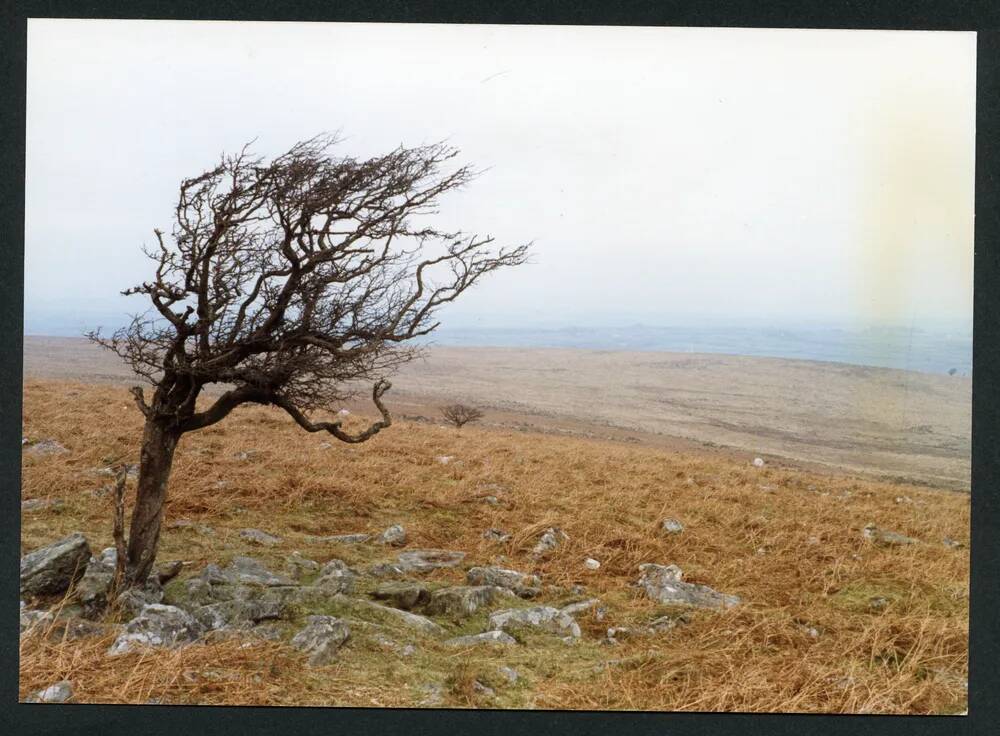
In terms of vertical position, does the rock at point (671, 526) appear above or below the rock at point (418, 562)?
above

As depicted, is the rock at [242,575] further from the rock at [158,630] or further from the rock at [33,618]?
the rock at [33,618]

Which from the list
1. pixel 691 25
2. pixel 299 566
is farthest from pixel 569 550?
pixel 691 25

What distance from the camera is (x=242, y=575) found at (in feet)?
20.1

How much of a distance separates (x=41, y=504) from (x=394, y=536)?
3035 mm

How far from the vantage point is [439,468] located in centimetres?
838

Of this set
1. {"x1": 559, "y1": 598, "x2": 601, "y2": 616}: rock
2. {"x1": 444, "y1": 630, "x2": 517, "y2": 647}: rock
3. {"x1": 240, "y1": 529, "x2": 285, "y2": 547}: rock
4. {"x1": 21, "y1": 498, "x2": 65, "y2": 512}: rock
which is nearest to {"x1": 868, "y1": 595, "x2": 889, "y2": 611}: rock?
{"x1": 559, "y1": 598, "x2": 601, "y2": 616}: rock

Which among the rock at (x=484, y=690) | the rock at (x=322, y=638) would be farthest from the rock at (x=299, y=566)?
the rock at (x=484, y=690)

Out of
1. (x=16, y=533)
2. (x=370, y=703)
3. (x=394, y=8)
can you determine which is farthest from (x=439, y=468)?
(x=394, y=8)

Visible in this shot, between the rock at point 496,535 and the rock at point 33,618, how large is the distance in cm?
346

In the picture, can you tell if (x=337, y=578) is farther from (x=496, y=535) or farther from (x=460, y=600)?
(x=496, y=535)

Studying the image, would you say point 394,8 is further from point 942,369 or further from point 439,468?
point 942,369

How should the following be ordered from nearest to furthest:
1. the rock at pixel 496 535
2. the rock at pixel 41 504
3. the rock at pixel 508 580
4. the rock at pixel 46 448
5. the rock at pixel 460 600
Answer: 1. the rock at pixel 460 600
2. the rock at pixel 508 580
3. the rock at pixel 41 504
4. the rock at pixel 496 535
5. the rock at pixel 46 448

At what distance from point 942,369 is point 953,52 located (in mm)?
2588

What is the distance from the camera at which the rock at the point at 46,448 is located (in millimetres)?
7461
